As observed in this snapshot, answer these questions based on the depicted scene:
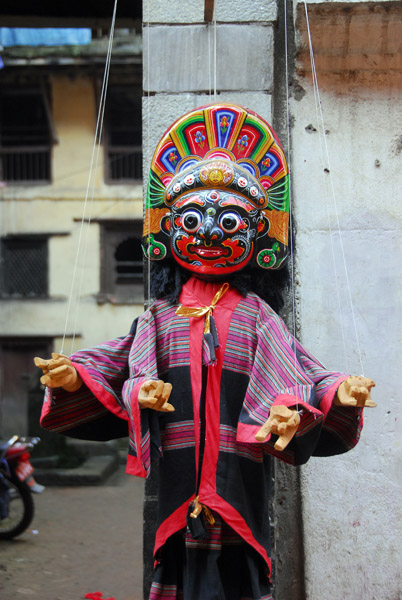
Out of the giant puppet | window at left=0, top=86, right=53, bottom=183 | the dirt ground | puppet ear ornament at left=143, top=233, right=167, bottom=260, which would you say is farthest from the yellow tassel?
window at left=0, top=86, right=53, bottom=183

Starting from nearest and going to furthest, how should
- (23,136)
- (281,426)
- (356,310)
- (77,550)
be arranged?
→ (281,426) → (356,310) → (77,550) → (23,136)

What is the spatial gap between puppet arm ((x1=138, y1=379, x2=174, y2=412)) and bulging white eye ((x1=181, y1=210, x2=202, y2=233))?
64 cm

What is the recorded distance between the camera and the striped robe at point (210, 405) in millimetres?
2551

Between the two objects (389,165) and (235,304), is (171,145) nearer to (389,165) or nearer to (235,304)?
(235,304)

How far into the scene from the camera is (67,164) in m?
12.8

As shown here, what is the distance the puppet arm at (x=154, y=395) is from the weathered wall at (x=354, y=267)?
1.26 m

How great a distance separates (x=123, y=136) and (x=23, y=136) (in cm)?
192

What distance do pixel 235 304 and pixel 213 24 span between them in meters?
1.60

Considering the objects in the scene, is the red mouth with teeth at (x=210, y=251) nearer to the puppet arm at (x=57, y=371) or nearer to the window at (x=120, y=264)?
the puppet arm at (x=57, y=371)

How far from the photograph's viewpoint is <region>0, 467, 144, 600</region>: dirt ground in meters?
4.82

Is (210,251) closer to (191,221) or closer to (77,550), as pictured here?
(191,221)

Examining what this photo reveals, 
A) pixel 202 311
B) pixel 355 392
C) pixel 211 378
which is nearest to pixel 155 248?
pixel 202 311

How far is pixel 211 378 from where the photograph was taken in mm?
2682

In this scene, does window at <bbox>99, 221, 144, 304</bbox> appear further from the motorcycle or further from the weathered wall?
the weathered wall
